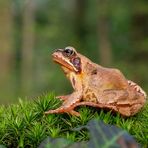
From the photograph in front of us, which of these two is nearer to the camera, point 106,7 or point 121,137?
point 121,137

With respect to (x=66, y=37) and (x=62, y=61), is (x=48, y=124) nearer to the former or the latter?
(x=62, y=61)

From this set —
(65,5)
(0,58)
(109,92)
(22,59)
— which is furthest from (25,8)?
(109,92)

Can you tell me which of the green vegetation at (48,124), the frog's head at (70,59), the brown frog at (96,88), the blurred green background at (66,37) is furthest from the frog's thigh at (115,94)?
the blurred green background at (66,37)

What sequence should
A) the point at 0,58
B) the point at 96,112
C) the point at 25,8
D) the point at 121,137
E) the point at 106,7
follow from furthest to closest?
the point at 25,8 < the point at 106,7 < the point at 0,58 < the point at 96,112 < the point at 121,137

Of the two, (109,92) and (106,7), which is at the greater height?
(106,7)

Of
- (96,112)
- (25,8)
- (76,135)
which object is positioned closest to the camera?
(76,135)

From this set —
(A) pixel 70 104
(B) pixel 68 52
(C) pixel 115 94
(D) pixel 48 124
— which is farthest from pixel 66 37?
(D) pixel 48 124

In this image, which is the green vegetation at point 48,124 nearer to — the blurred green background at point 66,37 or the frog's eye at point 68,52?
the frog's eye at point 68,52

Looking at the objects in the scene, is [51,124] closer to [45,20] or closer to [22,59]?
[22,59]
